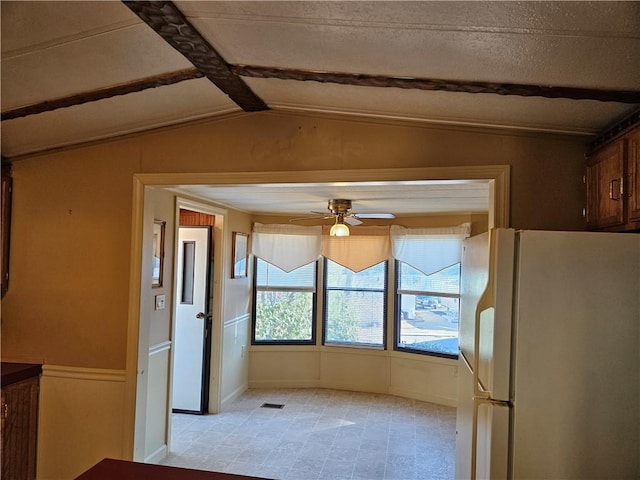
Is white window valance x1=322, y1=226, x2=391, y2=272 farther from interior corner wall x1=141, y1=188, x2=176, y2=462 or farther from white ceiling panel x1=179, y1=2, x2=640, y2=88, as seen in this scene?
white ceiling panel x1=179, y1=2, x2=640, y2=88

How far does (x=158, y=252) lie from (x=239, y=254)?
1.80 meters

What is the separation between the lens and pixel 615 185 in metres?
1.82

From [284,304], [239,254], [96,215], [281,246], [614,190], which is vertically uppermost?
[614,190]

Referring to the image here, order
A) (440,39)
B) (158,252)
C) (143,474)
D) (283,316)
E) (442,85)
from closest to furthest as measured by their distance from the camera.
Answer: (440,39) < (143,474) < (442,85) < (158,252) < (283,316)

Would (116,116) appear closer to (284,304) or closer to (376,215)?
(376,215)

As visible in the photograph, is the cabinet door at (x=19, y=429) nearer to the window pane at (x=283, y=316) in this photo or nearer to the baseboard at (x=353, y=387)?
the window pane at (x=283, y=316)

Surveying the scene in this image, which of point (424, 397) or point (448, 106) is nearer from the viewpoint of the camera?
point (448, 106)

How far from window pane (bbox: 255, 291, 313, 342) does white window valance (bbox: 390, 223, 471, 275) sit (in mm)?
1391

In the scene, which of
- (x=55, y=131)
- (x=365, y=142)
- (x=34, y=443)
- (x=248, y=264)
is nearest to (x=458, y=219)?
(x=248, y=264)

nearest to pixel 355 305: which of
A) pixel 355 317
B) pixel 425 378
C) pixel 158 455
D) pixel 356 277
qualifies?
pixel 355 317

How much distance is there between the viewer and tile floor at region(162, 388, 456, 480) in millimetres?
3484

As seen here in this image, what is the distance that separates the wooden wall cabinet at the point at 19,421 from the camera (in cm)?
258

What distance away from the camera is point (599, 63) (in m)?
1.47

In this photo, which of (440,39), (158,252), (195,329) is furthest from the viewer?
(195,329)
